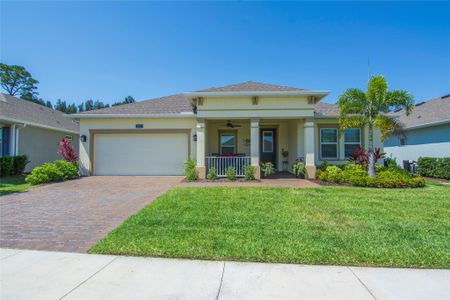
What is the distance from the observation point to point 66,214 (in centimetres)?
591

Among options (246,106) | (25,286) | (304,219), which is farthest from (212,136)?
(25,286)

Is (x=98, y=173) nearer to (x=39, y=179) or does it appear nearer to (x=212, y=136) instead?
(x=39, y=179)

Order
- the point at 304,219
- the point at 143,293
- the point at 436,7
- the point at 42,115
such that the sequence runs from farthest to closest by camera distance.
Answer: the point at 42,115 → the point at 436,7 → the point at 304,219 → the point at 143,293

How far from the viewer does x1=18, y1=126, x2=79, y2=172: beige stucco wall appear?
1484 cm

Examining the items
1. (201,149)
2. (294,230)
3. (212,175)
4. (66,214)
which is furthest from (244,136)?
(66,214)

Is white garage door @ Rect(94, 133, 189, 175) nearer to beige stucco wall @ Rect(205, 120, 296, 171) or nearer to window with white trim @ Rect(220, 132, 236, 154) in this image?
beige stucco wall @ Rect(205, 120, 296, 171)

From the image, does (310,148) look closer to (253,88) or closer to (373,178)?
(373,178)

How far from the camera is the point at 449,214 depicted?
5801 millimetres

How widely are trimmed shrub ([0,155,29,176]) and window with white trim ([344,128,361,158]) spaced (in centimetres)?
1786

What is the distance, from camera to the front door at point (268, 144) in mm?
14781

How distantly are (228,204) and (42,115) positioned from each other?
17453mm

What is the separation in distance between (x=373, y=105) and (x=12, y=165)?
1802 cm

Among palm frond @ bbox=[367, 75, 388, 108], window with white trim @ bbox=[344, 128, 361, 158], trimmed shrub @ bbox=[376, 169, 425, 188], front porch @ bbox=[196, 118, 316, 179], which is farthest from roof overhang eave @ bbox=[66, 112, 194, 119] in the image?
trimmed shrub @ bbox=[376, 169, 425, 188]

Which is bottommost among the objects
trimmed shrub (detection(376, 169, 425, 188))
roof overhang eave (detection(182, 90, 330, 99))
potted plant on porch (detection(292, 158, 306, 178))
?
trimmed shrub (detection(376, 169, 425, 188))
